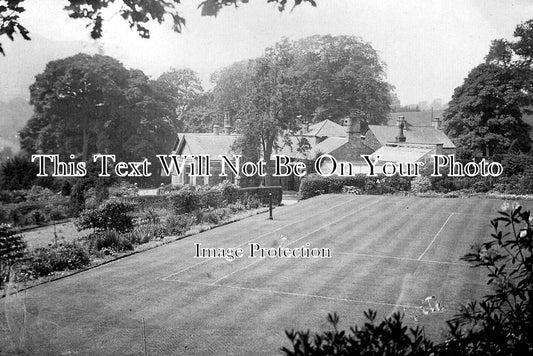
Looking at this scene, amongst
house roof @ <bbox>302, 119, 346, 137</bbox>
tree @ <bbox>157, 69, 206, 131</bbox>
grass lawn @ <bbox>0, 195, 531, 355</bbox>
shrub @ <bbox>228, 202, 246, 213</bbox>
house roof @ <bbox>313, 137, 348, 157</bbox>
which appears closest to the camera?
grass lawn @ <bbox>0, 195, 531, 355</bbox>

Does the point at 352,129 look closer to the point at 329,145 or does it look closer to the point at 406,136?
the point at 329,145

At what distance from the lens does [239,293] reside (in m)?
13.1

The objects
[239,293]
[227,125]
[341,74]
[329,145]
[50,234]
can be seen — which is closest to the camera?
[239,293]

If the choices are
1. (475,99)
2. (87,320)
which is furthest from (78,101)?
(87,320)

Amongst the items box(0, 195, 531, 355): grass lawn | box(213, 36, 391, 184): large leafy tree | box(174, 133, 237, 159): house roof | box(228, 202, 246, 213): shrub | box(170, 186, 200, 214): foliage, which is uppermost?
box(213, 36, 391, 184): large leafy tree

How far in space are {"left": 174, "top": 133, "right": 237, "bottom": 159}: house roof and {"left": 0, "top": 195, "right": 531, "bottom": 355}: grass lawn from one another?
24.0 m

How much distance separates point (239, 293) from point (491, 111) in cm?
4199

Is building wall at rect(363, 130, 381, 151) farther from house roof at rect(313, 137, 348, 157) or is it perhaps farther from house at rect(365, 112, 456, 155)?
house roof at rect(313, 137, 348, 157)

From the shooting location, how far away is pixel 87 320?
1127 centimetres

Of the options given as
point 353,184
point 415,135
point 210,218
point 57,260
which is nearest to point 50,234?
point 210,218

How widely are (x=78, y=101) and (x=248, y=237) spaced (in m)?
39.1

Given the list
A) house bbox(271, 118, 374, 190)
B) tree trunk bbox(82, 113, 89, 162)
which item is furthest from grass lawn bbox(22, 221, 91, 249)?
tree trunk bbox(82, 113, 89, 162)

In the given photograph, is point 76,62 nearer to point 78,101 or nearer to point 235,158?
point 78,101

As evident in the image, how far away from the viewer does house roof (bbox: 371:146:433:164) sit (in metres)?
42.6
